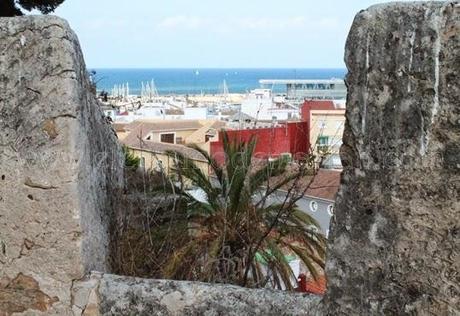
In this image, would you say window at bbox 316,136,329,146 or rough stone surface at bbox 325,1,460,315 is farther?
window at bbox 316,136,329,146

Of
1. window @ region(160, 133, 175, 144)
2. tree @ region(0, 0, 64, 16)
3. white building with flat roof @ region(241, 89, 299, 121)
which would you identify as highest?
tree @ region(0, 0, 64, 16)

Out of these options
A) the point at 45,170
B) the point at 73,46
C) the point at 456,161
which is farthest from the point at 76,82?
the point at 456,161

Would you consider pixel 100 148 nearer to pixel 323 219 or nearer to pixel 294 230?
pixel 294 230

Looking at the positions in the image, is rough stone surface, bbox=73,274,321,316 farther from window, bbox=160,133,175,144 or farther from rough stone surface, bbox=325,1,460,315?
window, bbox=160,133,175,144

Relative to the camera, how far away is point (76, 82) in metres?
2.71

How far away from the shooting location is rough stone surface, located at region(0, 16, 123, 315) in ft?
8.82

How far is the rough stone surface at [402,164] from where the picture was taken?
1.88 metres

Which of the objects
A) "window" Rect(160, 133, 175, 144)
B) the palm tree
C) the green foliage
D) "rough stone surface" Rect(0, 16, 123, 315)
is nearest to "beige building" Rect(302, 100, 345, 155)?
the palm tree

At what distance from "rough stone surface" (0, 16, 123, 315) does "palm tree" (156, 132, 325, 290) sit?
732mm

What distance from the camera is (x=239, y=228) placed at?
4.23 meters

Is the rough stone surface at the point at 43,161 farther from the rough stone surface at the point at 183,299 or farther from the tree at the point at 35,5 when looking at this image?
the tree at the point at 35,5

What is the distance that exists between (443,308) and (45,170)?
1593 mm

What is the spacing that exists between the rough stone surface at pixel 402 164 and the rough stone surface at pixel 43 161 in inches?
44.9

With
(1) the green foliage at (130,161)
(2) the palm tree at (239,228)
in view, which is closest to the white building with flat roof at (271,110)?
(2) the palm tree at (239,228)
